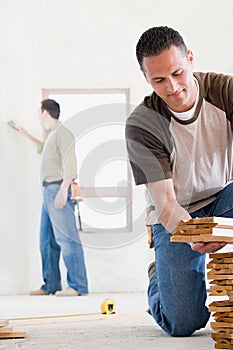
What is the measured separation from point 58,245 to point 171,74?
3412 millimetres

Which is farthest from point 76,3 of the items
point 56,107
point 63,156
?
point 63,156

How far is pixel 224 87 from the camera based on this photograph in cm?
224

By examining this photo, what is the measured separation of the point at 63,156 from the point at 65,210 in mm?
398

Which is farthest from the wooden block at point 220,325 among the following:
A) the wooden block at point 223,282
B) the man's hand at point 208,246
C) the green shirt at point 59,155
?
the green shirt at point 59,155

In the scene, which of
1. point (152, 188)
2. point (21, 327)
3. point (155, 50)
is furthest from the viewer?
point (21, 327)

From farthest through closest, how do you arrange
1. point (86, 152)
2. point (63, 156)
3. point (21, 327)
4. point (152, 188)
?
point (86, 152)
point (63, 156)
point (21, 327)
point (152, 188)

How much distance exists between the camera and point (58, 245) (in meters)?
5.39

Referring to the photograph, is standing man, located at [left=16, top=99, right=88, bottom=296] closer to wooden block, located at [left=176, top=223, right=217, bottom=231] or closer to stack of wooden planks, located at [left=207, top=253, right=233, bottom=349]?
stack of wooden planks, located at [left=207, top=253, right=233, bottom=349]

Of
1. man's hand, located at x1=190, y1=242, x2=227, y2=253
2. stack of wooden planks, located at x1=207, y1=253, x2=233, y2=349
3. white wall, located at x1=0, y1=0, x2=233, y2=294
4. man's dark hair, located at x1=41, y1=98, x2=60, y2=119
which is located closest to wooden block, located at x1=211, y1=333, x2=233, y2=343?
stack of wooden planks, located at x1=207, y1=253, x2=233, y2=349

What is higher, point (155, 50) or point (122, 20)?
point (122, 20)

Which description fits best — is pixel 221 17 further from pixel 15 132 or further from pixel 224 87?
pixel 224 87

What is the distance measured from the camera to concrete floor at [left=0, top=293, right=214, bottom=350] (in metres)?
2.18

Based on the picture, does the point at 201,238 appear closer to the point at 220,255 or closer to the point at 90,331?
the point at 220,255

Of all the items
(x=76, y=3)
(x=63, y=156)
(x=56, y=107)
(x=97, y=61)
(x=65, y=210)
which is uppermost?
(x=76, y=3)
